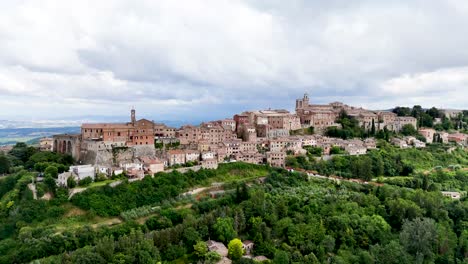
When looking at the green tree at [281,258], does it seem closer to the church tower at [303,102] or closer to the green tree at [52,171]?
the green tree at [52,171]

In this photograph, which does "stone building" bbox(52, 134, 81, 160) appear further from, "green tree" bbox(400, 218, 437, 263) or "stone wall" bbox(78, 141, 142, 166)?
"green tree" bbox(400, 218, 437, 263)

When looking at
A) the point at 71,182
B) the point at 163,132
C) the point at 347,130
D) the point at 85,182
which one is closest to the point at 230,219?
the point at 85,182

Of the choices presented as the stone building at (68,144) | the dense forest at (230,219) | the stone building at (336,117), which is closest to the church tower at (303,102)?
the stone building at (336,117)

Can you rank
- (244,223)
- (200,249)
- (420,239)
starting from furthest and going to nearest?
(244,223) → (420,239) → (200,249)

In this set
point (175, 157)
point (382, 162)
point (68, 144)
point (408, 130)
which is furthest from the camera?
point (408, 130)

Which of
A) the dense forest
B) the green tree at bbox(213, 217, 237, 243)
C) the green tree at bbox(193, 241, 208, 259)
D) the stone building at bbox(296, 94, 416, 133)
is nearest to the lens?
the green tree at bbox(193, 241, 208, 259)

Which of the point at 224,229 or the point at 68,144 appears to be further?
the point at 68,144

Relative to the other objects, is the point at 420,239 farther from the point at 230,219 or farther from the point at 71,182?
the point at 71,182

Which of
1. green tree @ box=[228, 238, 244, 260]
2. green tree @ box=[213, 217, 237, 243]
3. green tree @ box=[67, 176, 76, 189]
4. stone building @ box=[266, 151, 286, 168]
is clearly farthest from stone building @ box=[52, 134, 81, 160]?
green tree @ box=[228, 238, 244, 260]
